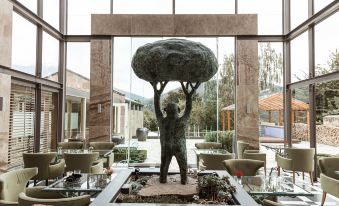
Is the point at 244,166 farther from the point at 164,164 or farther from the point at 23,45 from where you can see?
the point at 23,45

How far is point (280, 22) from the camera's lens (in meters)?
8.71

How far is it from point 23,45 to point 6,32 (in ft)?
3.05

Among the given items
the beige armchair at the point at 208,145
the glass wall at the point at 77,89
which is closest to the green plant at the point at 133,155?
the glass wall at the point at 77,89

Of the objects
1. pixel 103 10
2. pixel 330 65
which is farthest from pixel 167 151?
pixel 103 10

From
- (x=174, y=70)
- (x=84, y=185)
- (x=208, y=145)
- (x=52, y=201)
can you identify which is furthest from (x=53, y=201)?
(x=208, y=145)

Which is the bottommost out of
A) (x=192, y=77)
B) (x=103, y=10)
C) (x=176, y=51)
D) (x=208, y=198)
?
(x=208, y=198)

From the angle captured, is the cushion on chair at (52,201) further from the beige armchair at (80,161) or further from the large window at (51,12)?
the large window at (51,12)

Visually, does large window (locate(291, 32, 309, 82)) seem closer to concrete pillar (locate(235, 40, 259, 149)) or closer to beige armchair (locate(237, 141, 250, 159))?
concrete pillar (locate(235, 40, 259, 149))

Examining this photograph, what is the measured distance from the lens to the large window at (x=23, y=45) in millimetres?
6404

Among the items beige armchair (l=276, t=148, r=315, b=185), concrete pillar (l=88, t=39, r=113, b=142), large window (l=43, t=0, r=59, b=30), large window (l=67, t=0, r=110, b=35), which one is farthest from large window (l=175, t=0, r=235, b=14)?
beige armchair (l=276, t=148, r=315, b=185)

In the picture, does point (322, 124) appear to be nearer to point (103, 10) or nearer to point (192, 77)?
point (192, 77)

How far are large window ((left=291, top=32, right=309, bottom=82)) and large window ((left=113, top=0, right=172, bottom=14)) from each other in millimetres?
3627

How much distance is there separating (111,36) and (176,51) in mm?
5835

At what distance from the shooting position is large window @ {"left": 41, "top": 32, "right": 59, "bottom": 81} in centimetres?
775
